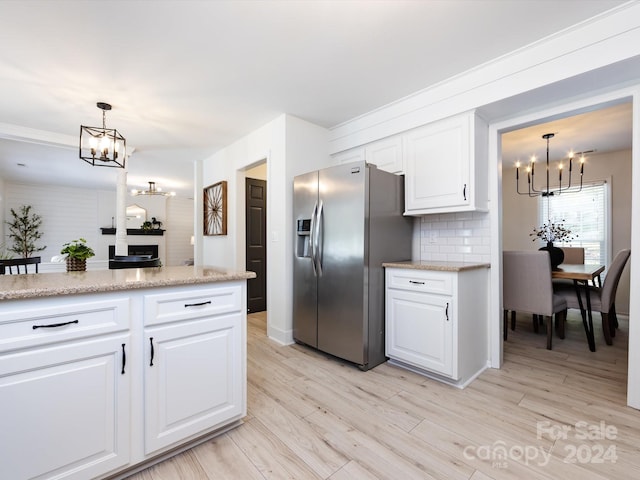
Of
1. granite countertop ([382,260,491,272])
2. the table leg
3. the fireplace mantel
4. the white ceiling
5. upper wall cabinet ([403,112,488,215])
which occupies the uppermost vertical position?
the white ceiling

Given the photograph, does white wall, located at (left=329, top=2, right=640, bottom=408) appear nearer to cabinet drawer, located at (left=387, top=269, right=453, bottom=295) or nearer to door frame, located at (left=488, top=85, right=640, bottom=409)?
door frame, located at (left=488, top=85, right=640, bottom=409)

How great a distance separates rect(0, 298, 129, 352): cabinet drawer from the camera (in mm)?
1067

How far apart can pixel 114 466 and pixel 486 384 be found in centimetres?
235

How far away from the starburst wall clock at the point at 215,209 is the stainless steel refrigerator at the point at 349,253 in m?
1.70

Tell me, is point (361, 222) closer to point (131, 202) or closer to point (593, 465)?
point (593, 465)

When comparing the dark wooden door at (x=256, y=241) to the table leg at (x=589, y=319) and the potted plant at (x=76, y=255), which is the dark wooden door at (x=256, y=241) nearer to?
the potted plant at (x=76, y=255)

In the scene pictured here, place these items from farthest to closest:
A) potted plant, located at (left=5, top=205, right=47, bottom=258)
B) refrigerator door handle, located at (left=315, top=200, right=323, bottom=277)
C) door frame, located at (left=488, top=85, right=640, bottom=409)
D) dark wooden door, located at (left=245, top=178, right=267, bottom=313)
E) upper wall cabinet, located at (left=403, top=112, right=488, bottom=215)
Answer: potted plant, located at (left=5, top=205, right=47, bottom=258) < dark wooden door, located at (left=245, top=178, right=267, bottom=313) < refrigerator door handle, located at (left=315, top=200, right=323, bottom=277) < upper wall cabinet, located at (left=403, top=112, right=488, bottom=215) < door frame, located at (left=488, top=85, right=640, bottom=409)

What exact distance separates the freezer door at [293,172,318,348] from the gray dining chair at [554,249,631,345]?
266 centimetres

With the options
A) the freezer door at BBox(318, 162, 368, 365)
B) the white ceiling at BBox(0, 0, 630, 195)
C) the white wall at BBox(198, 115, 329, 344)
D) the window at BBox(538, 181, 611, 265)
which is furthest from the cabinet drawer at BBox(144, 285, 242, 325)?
the window at BBox(538, 181, 611, 265)

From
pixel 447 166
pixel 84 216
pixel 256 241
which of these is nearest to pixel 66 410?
pixel 447 166

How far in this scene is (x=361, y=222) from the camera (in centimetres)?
244

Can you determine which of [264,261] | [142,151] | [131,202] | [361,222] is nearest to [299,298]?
[361,222]

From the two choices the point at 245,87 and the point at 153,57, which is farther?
the point at 245,87

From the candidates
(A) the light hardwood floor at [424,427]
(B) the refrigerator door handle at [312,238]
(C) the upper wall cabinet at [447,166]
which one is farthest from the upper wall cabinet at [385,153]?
(A) the light hardwood floor at [424,427]
